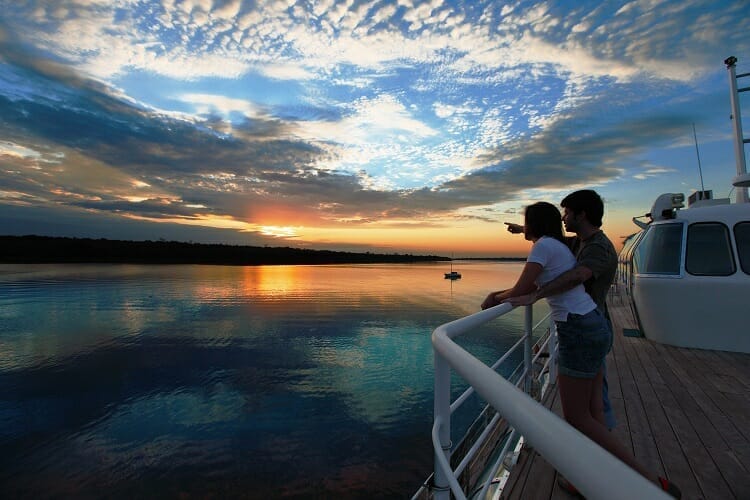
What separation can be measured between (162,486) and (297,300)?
3228 cm

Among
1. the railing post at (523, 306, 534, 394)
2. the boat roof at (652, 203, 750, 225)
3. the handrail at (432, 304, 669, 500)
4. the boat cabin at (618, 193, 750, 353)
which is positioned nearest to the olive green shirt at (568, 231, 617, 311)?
the railing post at (523, 306, 534, 394)

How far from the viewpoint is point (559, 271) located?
7.11 ft

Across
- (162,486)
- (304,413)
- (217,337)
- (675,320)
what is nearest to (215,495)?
(162,486)

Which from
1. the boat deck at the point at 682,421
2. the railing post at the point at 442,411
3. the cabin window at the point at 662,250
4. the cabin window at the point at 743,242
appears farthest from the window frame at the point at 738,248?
the railing post at the point at 442,411

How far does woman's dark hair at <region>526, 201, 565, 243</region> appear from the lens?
2258 mm

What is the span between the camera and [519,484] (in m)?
2.63

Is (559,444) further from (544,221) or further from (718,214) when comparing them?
(718,214)

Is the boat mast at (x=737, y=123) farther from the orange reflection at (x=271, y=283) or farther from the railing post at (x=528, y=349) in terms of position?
the orange reflection at (x=271, y=283)

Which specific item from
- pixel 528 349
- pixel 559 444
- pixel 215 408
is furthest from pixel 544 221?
pixel 215 408

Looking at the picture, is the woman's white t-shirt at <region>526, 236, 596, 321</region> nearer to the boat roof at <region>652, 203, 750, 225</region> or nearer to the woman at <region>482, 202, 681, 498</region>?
the woman at <region>482, 202, 681, 498</region>

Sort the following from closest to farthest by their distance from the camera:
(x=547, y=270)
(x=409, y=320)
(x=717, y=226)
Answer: (x=547, y=270)
(x=717, y=226)
(x=409, y=320)

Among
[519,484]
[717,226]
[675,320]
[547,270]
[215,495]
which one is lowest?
[215,495]

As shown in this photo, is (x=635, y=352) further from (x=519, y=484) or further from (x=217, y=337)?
(x=217, y=337)

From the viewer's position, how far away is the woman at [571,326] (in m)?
2.15
